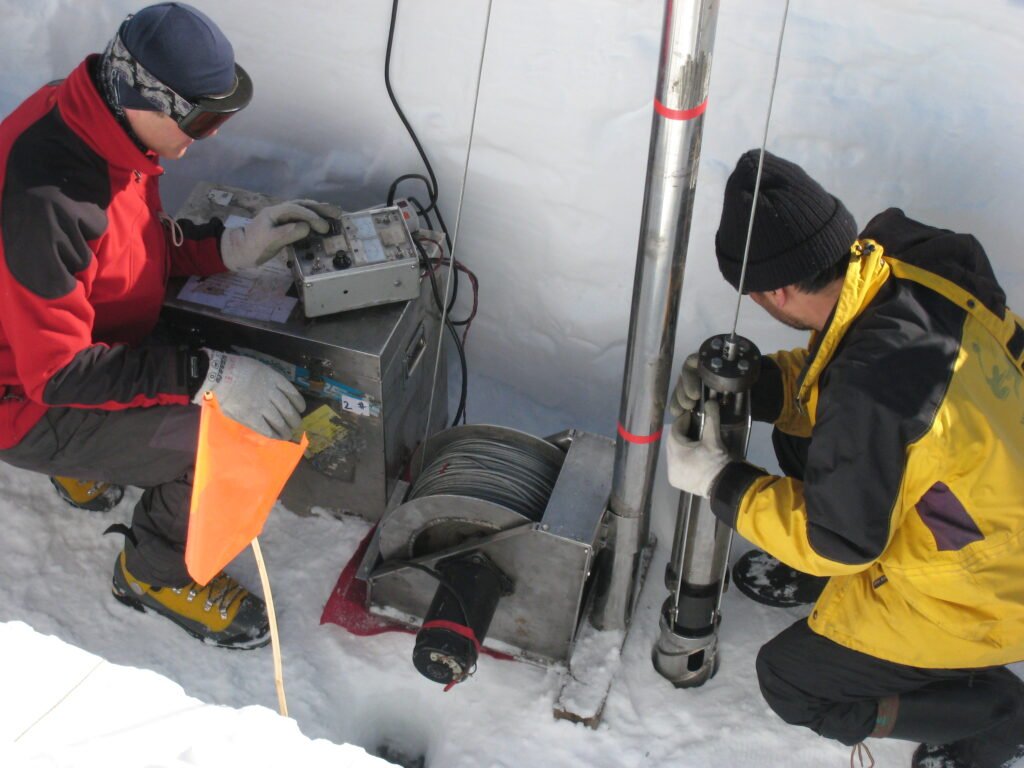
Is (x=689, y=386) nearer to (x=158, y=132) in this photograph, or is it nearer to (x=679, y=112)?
(x=679, y=112)

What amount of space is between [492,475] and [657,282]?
0.72 m

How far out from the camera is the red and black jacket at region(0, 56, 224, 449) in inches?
87.2

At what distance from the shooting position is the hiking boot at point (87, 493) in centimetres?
299

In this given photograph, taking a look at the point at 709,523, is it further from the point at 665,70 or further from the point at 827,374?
the point at 665,70

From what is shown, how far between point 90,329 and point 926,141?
6.91 ft

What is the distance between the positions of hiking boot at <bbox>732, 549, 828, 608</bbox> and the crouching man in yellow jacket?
1.45ft

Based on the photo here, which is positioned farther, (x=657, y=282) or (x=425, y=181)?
(x=425, y=181)

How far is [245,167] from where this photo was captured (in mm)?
3340

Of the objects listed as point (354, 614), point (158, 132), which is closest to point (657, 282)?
point (158, 132)

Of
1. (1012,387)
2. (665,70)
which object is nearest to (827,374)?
(1012,387)

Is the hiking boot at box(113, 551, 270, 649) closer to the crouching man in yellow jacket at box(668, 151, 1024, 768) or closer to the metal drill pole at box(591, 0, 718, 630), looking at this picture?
the metal drill pole at box(591, 0, 718, 630)

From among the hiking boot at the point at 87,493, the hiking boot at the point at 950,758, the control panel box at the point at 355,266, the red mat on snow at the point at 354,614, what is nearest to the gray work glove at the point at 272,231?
the control panel box at the point at 355,266

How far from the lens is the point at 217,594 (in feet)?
9.08

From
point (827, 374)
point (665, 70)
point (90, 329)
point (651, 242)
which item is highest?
point (665, 70)
